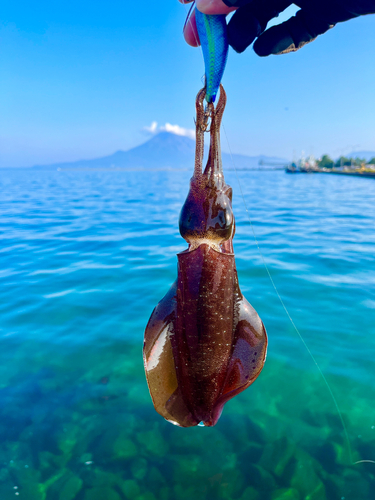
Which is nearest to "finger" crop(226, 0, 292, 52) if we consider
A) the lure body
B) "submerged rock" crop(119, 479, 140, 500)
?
the lure body

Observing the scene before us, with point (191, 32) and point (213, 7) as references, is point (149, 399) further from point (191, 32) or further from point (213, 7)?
point (213, 7)

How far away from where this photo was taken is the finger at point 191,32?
2342mm

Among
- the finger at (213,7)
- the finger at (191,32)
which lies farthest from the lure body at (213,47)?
the finger at (191,32)

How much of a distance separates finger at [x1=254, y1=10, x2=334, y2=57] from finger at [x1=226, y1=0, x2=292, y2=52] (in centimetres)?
21

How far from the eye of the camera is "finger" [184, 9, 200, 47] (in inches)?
92.2

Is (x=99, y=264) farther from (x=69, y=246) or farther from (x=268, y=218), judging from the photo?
(x=268, y=218)

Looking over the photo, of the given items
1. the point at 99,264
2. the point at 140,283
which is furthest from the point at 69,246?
the point at 140,283

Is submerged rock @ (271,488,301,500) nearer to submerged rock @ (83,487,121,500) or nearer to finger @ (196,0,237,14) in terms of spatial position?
submerged rock @ (83,487,121,500)

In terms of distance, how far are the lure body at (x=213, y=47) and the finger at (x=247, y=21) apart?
14 centimetres

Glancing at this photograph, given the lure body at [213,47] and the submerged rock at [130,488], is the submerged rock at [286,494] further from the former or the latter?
the lure body at [213,47]

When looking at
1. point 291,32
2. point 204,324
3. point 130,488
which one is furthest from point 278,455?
point 291,32

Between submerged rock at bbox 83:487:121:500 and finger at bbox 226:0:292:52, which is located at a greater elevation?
finger at bbox 226:0:292:52

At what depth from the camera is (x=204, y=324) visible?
7.66ft

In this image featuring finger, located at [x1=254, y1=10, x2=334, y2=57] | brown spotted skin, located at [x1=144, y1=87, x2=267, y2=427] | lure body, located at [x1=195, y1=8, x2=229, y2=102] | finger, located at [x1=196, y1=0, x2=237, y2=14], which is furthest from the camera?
finger, located at [x1=254, y1=10, x2=334, y2=57]
